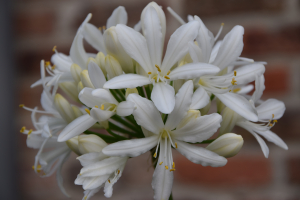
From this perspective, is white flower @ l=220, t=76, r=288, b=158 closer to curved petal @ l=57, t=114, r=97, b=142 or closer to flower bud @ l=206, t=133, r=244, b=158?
flower bud @ l=206, t=133, r=244, b=158

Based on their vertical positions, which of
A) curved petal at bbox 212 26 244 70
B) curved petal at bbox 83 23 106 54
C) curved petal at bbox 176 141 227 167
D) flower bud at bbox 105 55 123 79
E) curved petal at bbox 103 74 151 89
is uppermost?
curved petal at bbox 83 23 106 54

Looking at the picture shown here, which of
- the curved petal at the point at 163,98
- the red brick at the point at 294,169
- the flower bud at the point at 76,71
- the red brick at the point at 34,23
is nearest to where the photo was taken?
the curved petal at the point at 163,98

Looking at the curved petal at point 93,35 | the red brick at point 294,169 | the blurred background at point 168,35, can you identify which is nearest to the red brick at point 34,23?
the blurred background at point 168,35

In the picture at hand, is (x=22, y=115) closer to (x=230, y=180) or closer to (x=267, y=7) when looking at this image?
(x=230, y=180)

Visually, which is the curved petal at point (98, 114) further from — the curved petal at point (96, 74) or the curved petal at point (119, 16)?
the curved petal at point (119, 16)

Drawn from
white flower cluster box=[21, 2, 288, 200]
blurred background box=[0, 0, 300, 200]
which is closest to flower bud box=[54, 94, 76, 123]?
white flower cluster box=[21, 2, 288, 200]

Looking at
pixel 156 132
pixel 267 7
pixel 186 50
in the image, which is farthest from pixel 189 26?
pixel 267 7
